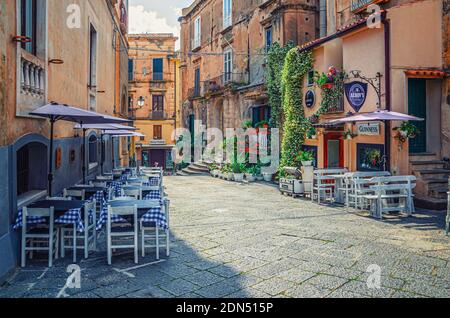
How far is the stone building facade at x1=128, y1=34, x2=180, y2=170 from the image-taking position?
133 ft

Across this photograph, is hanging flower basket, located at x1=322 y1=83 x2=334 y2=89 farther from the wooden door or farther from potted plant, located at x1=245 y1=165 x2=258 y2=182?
potted plant, located at x1=245 y1=165 x2=258 y2=182

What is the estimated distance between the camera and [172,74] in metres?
41.0

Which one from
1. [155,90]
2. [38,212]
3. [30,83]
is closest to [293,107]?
[30,83]

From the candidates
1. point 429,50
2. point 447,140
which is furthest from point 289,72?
point 447,140

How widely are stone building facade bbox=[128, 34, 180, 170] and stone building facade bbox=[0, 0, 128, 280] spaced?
90.7 feet

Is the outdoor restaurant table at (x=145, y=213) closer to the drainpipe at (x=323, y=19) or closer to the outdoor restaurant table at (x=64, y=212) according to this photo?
the outdoor restaurant table at (x=64, y=212)

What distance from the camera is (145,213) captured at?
6.25m

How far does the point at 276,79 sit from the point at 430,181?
27.7 feet

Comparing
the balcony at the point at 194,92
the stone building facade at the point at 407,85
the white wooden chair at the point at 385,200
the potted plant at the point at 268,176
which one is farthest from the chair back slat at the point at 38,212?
the balcony at the point at 194,92

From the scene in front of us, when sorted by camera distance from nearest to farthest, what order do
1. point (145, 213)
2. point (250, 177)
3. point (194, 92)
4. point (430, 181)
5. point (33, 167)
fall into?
point (145, 213)
point (33, 167)
point (430, 181)
point (250, 177)
point (194, 92)

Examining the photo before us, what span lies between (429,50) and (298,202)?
5685 millimetres

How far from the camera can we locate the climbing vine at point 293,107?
15.2m

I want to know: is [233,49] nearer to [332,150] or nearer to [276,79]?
[276,79]

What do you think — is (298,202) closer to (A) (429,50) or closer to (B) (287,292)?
(A) (429,50)
